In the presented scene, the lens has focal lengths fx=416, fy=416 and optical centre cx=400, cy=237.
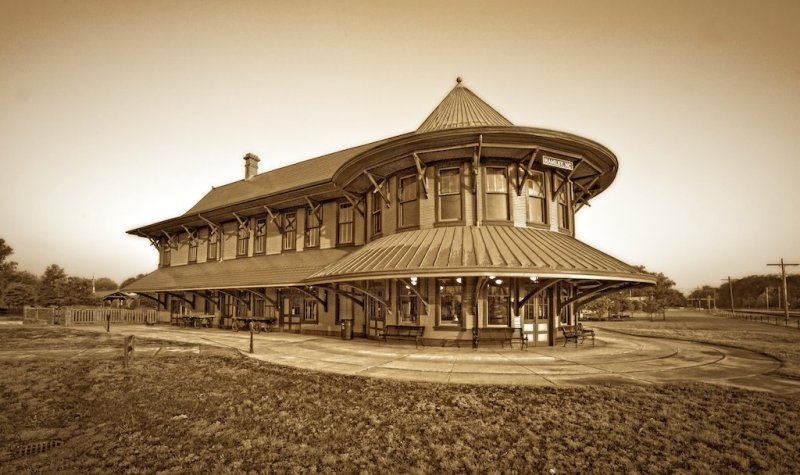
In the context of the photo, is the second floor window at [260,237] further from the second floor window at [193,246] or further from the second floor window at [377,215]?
the second floor window at [377,215]

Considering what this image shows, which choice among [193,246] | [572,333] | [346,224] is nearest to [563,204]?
[572,333]

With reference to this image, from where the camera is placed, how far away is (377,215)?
1988cm

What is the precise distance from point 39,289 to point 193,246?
5387cm

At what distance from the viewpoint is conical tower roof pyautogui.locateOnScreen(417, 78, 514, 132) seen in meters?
18.7

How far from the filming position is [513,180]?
54.9ft

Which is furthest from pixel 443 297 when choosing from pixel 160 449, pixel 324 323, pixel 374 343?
pixel 160 449

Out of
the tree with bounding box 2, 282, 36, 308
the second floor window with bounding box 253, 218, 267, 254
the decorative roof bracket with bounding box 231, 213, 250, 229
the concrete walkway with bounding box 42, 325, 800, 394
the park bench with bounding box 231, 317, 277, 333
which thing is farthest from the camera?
the tree with bounding box 2, 282, 36, 308

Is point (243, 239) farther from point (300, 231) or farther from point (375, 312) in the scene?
point (375, 312)

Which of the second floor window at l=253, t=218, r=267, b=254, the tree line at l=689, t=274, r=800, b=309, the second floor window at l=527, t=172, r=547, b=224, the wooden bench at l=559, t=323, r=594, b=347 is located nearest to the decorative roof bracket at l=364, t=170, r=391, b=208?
the second floor window at l=527, t=172, r=547, b=224

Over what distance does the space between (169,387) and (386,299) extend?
9574 mm

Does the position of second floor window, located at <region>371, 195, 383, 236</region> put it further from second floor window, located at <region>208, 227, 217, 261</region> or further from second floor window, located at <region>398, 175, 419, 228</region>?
second floor window, located at <region>208, 227, 217, 261</region>

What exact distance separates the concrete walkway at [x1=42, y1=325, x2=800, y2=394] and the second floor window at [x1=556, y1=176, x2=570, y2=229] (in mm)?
5217

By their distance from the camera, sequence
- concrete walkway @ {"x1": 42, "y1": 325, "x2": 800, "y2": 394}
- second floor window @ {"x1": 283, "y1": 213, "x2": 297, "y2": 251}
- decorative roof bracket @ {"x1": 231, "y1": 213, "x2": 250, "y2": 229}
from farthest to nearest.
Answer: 1. decorative roof bracket @ {"x1": 231, "y1": 213, "x2": 250, "y2": 229}
2. second floor window @ {"x1": 283, "y1": 213, "x2": 297, "y2": 251}
3. concrete walkway @ {"x1": 42, "y1": 325, "x2": 800, "y2": 394}

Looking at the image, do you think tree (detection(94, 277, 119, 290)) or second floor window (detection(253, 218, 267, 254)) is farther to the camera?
tree (detection(94, 277, 119, 290))
